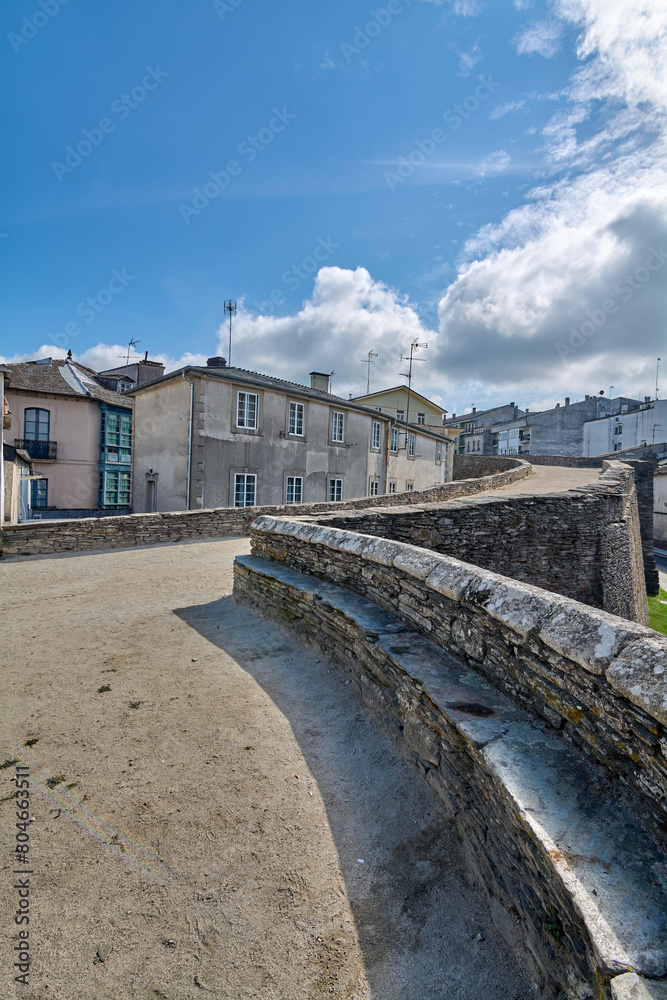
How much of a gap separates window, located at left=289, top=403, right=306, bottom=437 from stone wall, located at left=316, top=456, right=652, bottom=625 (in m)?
12.3

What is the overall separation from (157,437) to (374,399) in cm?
2646

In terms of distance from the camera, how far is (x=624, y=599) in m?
12.3

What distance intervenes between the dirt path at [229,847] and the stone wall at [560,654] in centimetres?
97

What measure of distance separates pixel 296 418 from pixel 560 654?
1923cm

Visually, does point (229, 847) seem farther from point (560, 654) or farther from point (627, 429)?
point (627, 429)

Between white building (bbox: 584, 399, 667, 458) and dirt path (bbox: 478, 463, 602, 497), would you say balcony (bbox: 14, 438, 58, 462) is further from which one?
white building (bbox: 584, 399, 667, 458)

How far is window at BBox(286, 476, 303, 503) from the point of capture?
20719 millimetres

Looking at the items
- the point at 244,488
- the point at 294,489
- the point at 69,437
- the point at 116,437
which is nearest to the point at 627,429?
the point at 294,489

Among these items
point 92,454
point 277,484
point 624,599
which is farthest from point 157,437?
point 624,599

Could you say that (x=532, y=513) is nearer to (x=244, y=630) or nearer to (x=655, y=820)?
(x=244, y=630)

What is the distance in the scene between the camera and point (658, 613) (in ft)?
71.3

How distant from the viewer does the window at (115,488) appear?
93.5 ft

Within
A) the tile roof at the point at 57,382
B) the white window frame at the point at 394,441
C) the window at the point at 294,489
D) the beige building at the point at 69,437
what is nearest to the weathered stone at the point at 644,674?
Result: the window at the point at 294,489

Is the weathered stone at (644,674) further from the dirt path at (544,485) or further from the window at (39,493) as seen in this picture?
the window at (39,493)
